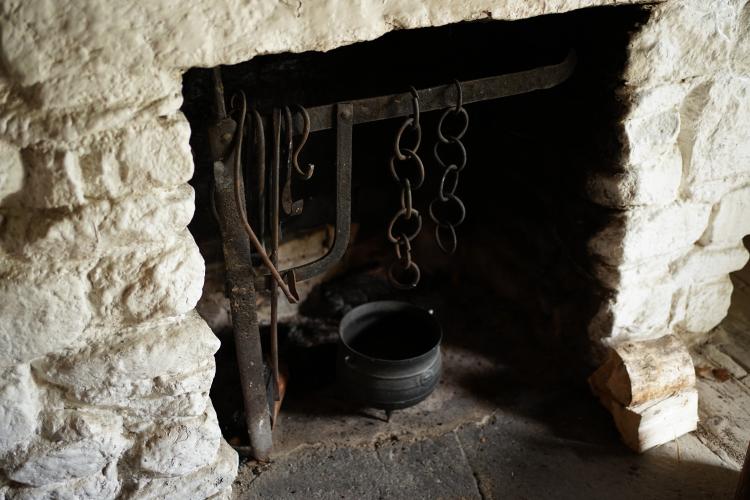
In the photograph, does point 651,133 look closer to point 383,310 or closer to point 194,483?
point 383,310

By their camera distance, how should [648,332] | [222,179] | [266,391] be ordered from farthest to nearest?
[648,332]
[266,391]
[222,179]

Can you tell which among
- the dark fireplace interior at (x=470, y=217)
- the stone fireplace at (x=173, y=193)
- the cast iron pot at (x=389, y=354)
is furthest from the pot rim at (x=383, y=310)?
the stone fireplace at (x=173, y=193)

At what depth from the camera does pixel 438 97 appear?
172cm

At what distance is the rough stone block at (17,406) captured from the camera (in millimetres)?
1430

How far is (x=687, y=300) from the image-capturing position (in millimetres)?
2314


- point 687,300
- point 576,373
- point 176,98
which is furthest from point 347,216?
point 687,300

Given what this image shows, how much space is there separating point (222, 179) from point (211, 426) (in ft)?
1.94

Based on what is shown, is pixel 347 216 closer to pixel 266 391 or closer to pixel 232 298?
pixel 232 298

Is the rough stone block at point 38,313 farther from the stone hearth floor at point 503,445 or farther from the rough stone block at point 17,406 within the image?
the stone hearth floor at point 503,445

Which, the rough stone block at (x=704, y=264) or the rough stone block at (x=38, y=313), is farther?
the rough stone block at (x=704, y=264)

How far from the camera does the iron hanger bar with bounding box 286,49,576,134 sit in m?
1.63

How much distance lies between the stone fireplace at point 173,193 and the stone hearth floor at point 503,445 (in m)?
0.22

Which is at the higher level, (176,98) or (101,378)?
(176,98)

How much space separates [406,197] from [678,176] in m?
0.87
